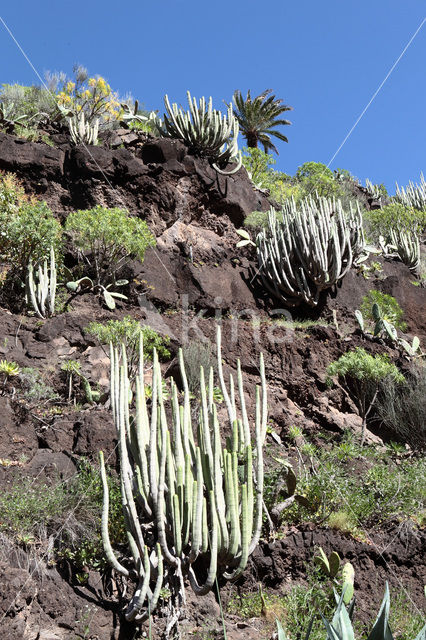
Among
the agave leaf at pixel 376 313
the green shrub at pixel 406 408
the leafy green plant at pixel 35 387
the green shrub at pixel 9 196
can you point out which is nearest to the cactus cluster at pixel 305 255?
the agave leaf at pixel 376 313

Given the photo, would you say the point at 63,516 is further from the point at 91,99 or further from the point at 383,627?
the point at 91,99

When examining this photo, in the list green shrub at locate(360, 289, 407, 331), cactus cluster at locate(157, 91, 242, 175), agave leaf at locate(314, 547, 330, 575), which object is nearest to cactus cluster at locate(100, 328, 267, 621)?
agave leaf at locate(314, 547, 330, 575)

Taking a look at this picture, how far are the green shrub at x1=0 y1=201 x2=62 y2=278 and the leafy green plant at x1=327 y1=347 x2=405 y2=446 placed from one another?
4.94 metres

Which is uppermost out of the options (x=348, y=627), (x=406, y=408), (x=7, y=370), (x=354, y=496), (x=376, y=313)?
(x=376, y=313)

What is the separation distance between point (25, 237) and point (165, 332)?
2712 mm

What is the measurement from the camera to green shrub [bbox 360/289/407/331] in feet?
36.4

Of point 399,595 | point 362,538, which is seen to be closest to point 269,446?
point 362,538

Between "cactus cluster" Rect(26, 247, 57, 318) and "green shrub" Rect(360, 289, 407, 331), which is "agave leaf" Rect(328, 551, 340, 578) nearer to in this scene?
"cactus cluster" Rect(26, 247, 57, 318)

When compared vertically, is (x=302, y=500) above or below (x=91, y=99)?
below

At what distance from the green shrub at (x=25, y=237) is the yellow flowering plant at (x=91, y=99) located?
6.52 m

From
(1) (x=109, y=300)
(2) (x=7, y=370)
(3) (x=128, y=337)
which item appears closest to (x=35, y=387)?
(2) (x=7, y=370)

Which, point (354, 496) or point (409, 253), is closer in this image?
point (354, 496)

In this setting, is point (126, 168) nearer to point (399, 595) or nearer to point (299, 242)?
point (299, 242)

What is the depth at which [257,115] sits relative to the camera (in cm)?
1862
